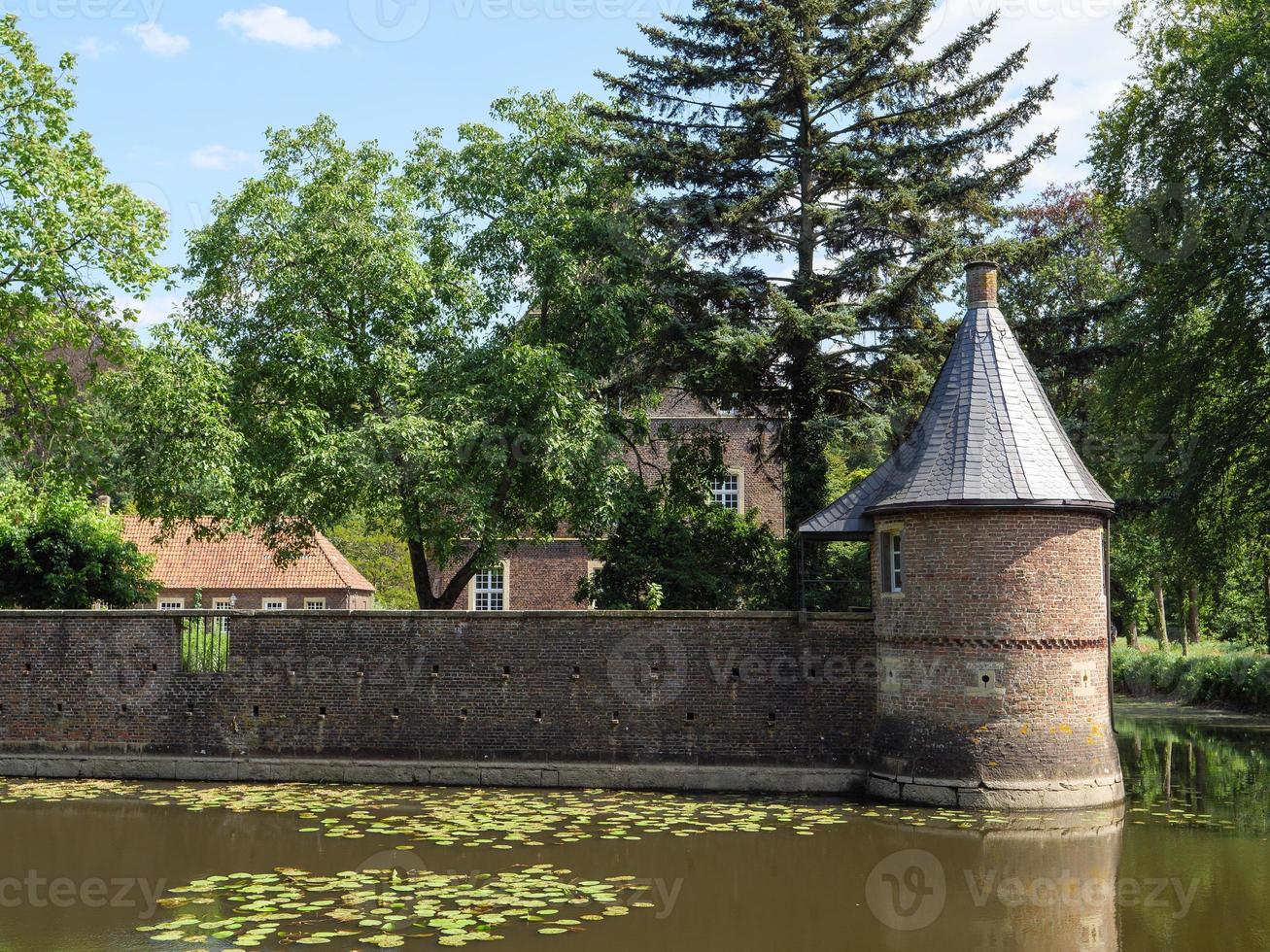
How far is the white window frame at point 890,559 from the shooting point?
14.8 meters

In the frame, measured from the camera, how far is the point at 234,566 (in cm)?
3575

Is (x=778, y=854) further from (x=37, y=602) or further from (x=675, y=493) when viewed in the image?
(x=37, y=602)

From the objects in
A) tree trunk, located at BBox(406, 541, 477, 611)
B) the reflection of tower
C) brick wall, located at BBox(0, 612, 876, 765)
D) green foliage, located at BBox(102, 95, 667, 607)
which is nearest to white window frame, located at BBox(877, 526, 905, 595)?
brick wall, located at BBox(0, 612, 876, 765)

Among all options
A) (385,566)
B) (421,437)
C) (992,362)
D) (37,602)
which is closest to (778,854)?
(992,362)

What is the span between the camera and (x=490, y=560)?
21266 mm

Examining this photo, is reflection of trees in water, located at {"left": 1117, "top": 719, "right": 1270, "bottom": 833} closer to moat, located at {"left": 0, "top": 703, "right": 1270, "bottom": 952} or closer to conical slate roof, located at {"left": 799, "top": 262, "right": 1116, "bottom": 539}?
moat, located at {"left": 0, "top": 703, "right": 1270, "bottom": 952}

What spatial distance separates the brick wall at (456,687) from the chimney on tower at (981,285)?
4722mm

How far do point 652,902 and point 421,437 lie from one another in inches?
449

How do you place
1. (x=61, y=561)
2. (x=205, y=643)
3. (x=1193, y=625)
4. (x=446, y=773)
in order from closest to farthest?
(x=446, y=773) < (x=205, y=643) < (x=61, y=561) < (x=1193, y=625)

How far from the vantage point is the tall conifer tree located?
1984cm

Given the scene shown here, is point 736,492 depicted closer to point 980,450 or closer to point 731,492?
point 731,492

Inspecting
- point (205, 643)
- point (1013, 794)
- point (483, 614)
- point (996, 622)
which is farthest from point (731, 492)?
point (1013, 794)

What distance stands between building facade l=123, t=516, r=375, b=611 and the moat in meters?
19.8

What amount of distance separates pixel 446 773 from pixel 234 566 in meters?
22.5
